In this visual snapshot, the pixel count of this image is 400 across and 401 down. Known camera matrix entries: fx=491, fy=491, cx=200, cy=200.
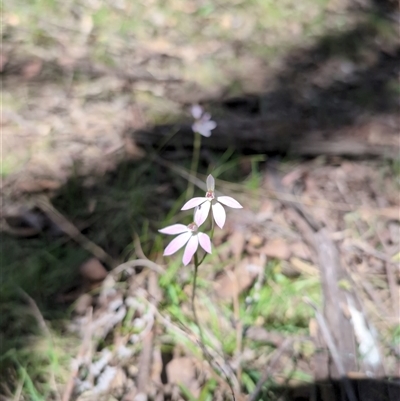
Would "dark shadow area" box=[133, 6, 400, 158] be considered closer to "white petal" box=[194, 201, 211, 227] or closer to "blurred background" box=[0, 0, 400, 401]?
"blurred background" box=[0, 0, 400, 401]

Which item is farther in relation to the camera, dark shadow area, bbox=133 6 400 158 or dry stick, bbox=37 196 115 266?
dark shadow area, bbox=133 6 400 158

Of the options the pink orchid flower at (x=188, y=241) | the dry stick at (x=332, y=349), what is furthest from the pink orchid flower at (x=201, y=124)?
the pink orchid flower at (x=188, y=241)

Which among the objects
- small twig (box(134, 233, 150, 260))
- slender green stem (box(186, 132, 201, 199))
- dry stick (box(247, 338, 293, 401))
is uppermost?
slender green stem (box(186, 132, 201, 199))

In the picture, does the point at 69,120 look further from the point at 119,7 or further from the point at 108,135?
the point at 119,7

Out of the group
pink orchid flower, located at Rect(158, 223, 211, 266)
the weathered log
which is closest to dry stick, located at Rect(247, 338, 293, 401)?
pink orchid flower, located at Rect(158, 223, 211, 266)

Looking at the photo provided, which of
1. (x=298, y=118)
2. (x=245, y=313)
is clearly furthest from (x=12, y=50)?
(x=245, y=313)

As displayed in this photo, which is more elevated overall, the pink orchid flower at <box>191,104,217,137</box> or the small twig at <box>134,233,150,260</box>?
the pink orchid flower at <box>191,104,217,137</box>

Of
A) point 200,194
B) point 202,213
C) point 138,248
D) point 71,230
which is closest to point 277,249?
point 200,194
